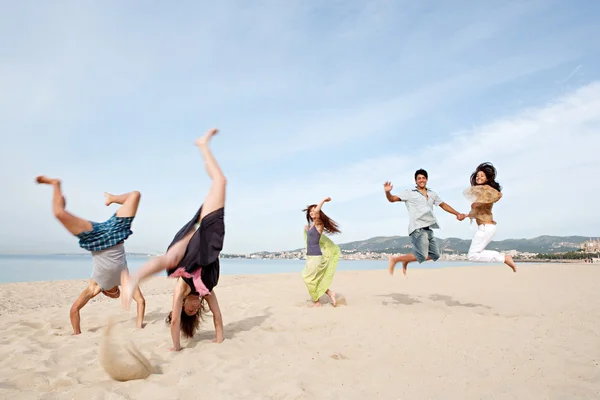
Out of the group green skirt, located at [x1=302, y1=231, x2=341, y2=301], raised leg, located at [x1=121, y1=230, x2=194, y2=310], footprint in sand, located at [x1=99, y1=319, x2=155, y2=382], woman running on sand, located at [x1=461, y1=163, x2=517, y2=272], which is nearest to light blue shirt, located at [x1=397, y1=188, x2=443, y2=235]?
woman running on sand, located at [x1=461, y1=163, x2=517, y2=272]

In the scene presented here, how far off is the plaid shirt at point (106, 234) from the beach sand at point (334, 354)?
1.23m

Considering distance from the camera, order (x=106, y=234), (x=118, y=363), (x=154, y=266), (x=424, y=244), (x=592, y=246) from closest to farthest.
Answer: (x=118, y=363), (x=154, y=266), (x=106, y=234), (x=424, y=244), (x=592, y=246)

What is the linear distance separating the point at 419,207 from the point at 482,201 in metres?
1.12

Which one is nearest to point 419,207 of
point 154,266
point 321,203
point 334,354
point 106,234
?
point 321,203

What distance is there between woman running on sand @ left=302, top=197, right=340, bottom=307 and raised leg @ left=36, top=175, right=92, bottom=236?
456 cm

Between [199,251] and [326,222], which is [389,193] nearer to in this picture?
[326,222]

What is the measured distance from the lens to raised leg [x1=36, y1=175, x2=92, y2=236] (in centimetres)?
437

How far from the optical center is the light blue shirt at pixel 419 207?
288 inches

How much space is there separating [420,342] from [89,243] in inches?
175

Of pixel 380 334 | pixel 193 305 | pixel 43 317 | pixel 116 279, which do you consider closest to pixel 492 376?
pixel 380 334

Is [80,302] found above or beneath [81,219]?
beneath

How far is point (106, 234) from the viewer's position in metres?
4.94

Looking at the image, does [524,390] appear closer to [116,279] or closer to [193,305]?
[193,305]

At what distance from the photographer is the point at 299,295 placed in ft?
32.1
